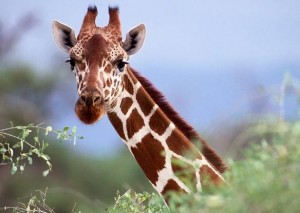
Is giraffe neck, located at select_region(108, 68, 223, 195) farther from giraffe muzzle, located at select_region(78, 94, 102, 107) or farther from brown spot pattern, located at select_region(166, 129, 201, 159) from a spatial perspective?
giraffe muzzle, located at select_region(78, 94, 102, 107)

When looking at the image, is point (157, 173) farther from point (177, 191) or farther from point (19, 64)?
point (19, 64)

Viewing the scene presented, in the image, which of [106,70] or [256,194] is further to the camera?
[106,70]

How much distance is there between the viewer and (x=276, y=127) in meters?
4.73

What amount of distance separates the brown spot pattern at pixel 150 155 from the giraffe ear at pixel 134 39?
2.45 ft

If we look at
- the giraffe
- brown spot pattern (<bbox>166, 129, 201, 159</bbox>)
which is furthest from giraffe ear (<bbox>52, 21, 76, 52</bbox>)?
brown spot pattern (<bbox>166, 129, 201, 159</bbox>)

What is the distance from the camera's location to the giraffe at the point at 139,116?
7.00m

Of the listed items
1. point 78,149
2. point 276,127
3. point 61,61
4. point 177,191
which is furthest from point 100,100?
point 61,61

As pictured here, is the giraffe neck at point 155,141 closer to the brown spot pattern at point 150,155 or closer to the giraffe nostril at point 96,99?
the brown spot pattern at point 150,155

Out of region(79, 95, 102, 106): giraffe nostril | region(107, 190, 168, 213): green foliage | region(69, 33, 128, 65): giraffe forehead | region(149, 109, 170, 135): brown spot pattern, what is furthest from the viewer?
region(69, 33, 128, 65): giraffe forehead

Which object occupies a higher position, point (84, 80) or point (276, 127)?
point (84, 80)

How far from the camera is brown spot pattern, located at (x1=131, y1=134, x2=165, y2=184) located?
7.06 metres

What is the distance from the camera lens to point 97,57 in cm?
735

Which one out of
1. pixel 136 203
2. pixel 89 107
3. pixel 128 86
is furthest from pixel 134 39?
pixel 136 203

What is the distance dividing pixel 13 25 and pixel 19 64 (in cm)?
329
